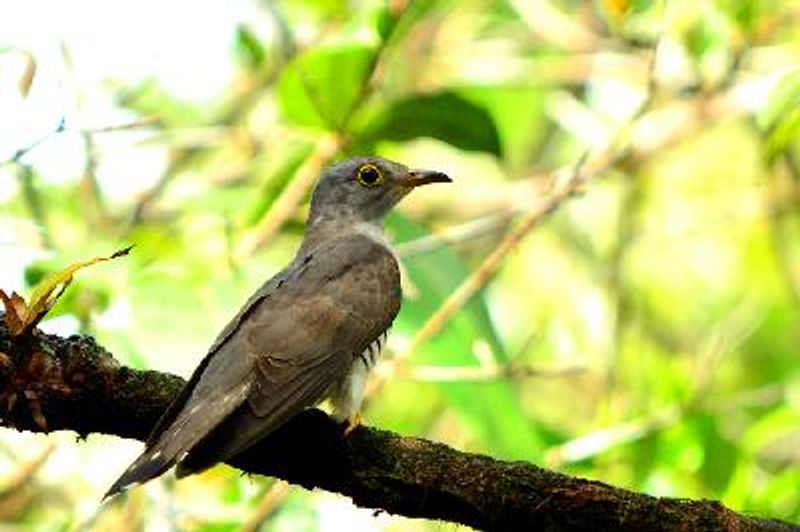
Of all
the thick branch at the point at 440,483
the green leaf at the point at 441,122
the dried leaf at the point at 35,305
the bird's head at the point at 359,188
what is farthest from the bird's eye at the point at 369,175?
the dried leaf at the point at 35,305

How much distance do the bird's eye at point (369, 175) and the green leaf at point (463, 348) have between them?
0.52 feet

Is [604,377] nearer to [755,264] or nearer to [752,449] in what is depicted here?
[752,449]

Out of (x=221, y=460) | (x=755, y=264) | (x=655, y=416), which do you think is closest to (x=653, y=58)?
(x=655, y=416)

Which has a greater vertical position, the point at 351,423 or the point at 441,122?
the point at 441,122

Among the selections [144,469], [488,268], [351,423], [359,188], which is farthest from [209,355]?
[359,188]

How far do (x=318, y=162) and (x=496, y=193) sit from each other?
2.03 meters

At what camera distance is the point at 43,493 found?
669 centimetres

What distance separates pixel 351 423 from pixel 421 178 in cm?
205

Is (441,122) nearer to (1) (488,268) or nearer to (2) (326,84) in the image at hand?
(2) (326,84)

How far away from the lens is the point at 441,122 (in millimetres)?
5672

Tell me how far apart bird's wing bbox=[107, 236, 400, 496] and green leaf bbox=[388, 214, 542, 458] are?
55cm

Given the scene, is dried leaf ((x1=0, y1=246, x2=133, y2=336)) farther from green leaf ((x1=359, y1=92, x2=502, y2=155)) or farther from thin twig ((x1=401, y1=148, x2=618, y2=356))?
green leaf ((x1=359, y1=92, x2=502, y2=155))

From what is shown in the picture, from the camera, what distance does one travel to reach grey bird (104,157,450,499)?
3.70 meters

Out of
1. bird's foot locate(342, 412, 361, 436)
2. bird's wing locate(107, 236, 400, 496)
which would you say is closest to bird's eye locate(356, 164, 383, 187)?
bird's wing locate(107, 236, 400, 496)
